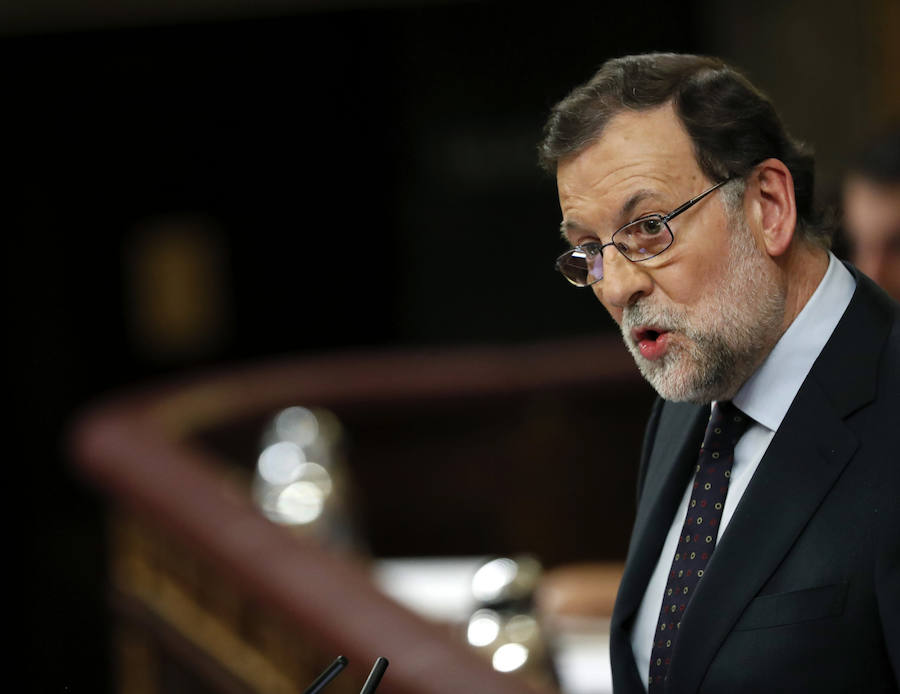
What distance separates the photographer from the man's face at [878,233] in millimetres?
2482

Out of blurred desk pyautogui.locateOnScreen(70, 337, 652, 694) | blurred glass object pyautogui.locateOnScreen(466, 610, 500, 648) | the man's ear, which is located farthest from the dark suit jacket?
blurred desk pyautogui.locateOnScreen(70, 337, 652, 694)

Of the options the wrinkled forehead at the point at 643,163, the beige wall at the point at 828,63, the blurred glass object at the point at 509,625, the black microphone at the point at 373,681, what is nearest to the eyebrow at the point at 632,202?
the wrinkled forehead at the point at 643,163

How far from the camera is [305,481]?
427 centimetres

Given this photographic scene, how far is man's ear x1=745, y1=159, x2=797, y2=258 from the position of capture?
131 cm

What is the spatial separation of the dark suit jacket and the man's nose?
188mm

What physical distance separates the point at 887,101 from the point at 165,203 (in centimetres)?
449

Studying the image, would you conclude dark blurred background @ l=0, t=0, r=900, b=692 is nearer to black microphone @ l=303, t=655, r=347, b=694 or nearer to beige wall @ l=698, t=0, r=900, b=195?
beige wall @ l=698, t=0, r=900, b=195

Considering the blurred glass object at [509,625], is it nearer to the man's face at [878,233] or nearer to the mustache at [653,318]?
the man's face at [878,233]

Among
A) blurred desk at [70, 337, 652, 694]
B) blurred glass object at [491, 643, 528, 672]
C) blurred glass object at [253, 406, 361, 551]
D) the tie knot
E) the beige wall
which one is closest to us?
the tie knot

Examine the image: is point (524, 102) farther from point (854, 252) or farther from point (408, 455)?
point (854, 252)

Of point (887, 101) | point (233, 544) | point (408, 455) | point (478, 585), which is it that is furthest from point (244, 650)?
point (887, 101)

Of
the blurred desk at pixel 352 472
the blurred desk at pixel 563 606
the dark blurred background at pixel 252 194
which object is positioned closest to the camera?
the blurred desk at pixel 563 606

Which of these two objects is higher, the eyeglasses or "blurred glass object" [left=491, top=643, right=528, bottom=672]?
the eyeglasses

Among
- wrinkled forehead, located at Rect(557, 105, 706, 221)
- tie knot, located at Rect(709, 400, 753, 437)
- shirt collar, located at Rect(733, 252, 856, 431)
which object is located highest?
wrinkled forehead, located at Rect(557, 105, 706, 221)
